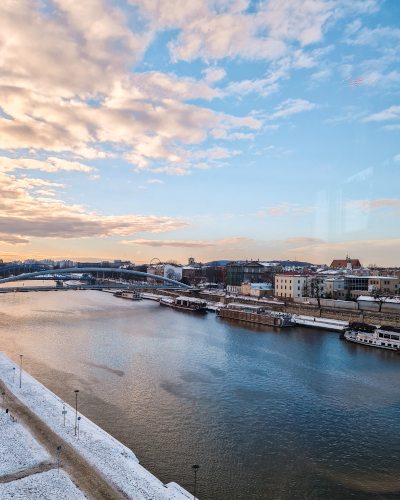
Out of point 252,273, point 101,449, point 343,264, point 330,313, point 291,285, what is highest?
point 343,264

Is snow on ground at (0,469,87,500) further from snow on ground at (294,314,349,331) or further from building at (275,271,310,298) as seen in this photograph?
building at (275,271,310,298)

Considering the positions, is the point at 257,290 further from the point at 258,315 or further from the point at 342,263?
the point at 342,263

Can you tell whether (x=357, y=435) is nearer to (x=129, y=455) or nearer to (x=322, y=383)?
(x=322, y=383)

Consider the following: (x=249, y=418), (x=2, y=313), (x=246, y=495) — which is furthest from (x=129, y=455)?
(x=2, y=313)

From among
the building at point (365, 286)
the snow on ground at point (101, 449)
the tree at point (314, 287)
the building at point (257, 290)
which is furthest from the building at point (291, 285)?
the snow on ground at point (101, 449)

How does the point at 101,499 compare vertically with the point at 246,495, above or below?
above

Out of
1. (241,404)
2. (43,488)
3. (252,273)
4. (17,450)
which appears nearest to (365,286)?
(252,273)

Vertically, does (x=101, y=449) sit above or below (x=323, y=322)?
above
